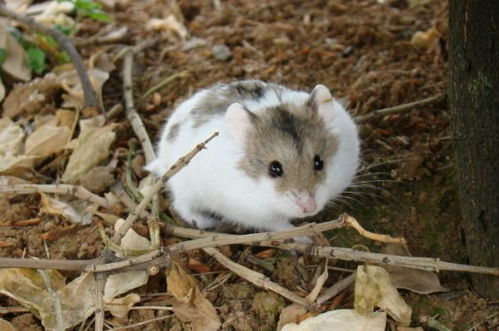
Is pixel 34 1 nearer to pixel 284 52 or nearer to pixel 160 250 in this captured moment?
pixel 284 52

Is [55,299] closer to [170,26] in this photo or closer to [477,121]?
[477,121]

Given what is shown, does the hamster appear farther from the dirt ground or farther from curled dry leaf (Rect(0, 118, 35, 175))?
curled dry leaf (Rect(0, 118, 35, 175))

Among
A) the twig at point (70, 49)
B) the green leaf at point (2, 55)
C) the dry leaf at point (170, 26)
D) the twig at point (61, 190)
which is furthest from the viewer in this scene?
the dry leaf at point (170, 26)

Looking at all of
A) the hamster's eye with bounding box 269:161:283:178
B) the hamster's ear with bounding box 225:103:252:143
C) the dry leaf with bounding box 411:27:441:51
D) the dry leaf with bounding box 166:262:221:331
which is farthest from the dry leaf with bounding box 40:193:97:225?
the dry leaf with bounding box 411:27:441:51

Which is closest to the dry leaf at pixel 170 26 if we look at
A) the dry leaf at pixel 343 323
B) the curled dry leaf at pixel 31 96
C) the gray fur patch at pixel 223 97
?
the curled dry leaf at pixel 31 96

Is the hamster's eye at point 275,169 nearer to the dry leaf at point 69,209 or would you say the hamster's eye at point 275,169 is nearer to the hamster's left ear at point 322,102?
the hamster's left ear at point 322,102
